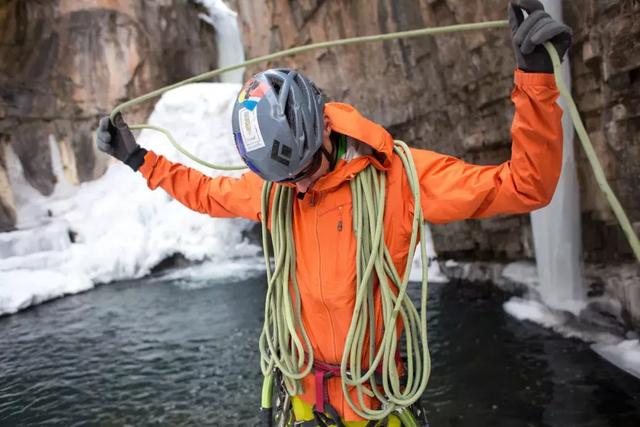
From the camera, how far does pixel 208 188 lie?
2166 mm

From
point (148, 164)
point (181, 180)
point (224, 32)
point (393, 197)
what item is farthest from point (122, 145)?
point (224, 32)

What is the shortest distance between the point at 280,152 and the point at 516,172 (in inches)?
27.5

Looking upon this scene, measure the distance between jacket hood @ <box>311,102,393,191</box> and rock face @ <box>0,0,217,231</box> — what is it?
14627mm

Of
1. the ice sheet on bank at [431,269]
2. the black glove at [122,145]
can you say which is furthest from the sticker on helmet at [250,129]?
the ice sheet on bank at [431,269]

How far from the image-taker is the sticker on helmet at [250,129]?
1537 millimetres

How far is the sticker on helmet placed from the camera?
5.04ft

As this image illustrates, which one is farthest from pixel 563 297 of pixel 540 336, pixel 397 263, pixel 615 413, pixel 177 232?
pixel 177 232

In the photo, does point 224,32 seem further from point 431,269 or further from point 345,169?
point 345,169

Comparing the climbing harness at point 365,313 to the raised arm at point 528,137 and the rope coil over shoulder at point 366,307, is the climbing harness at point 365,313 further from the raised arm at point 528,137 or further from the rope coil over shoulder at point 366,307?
the raised arm at point 528,137

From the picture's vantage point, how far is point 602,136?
20.5 feet

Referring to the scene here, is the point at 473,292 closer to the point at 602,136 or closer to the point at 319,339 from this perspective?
the point at 602,136

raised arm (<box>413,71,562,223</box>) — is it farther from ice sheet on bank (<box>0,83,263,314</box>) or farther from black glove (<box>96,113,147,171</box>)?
ice sheet on bank (<box>0,83,263,314</box>)

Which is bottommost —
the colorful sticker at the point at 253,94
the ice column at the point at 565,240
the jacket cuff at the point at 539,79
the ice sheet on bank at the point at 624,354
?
the ice sheet on bank at the point at 624,354

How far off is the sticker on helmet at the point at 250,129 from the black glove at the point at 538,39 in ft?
2.53
